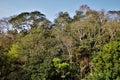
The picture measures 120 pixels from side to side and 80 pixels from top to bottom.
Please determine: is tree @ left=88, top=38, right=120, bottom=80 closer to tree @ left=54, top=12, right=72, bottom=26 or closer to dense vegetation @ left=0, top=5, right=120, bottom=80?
dense vegetation @ left=0, top=5, right=120, bottom=80

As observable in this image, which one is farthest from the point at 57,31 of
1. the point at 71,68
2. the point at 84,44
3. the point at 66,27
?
the point at 71,68

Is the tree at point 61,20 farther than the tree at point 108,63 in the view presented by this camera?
Yes

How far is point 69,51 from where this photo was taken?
27703mm

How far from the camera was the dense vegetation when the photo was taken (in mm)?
23734

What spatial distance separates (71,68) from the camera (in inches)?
1036

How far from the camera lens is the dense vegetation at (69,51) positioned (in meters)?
23.7

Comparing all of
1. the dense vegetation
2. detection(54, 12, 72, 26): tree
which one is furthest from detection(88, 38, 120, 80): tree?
detection(54, 12, 72, 26): tree

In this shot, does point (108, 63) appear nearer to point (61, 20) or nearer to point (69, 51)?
point (69, 51)

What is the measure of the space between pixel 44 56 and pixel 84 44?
546 cm

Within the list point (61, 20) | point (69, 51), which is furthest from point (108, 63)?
point (61, 20)

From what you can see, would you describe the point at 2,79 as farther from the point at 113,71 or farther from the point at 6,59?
the point at 113,71

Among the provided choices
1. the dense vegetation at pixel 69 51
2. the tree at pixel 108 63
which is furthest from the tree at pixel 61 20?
the tree at pixel 108 63

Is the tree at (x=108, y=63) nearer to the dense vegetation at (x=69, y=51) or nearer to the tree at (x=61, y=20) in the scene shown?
the dense vegetation at (x=69, y=51)

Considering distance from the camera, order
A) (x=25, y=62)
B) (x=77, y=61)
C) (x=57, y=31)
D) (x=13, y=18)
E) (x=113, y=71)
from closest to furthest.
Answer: (x=113, y=71)
(x=25, y=62)
(x=77, y=61)
(x=57, y=31)
(x=13, y=18)
